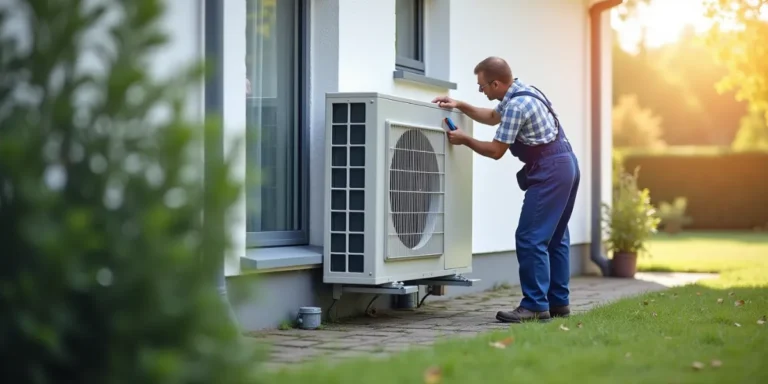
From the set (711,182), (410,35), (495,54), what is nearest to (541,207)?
(410,35)

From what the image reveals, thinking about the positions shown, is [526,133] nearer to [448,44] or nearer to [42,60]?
[448,44]

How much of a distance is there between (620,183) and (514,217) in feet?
6.66

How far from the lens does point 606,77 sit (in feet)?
37.1

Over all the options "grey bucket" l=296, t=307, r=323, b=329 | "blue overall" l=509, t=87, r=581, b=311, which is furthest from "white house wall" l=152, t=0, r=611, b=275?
"blue overall" l=509, t=87, r=581, b=311

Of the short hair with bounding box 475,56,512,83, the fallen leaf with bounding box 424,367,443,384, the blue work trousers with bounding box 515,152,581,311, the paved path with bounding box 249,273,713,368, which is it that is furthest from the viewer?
the short hair with bounding box 475,56,512,83

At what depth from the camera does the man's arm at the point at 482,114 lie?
664 centimetres

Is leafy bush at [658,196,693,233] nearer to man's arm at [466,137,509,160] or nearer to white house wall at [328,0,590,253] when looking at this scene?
white house wall at [328,0,590,253]

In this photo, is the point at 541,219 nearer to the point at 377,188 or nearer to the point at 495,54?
the point at 377,188

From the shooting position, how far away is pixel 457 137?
666cm

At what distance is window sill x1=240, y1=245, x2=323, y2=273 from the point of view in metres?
5.61

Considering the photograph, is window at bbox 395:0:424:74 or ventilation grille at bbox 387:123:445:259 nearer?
ventilation grille at bbox 387:123:445:259

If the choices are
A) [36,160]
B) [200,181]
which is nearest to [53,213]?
[36,160]

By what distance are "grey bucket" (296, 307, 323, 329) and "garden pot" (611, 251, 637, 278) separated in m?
5.13

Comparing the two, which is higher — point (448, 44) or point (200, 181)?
point (448, 44)
